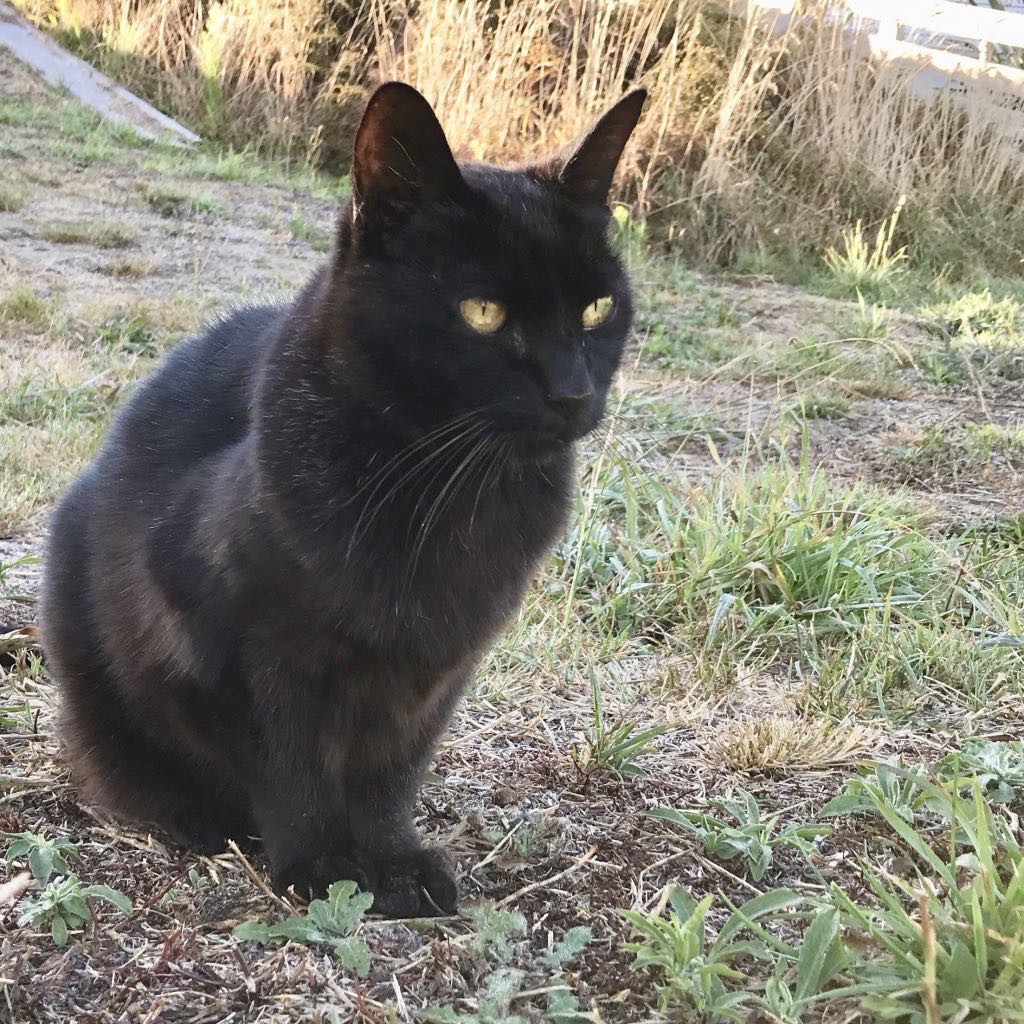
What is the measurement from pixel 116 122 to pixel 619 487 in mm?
4495

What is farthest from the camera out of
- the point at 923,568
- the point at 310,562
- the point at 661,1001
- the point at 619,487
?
the point at 619,487

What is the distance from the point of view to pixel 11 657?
6.05 ft

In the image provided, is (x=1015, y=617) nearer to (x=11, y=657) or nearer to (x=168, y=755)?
(x=168, y=755)

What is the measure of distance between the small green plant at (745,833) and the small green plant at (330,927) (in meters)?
0.45

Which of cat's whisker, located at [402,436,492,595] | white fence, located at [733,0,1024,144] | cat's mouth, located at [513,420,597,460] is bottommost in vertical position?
cat's whisker, located at [402,436,492,595]

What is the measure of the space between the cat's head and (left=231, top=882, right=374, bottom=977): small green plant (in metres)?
0.56

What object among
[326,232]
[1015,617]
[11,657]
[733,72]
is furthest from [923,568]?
[733,72]

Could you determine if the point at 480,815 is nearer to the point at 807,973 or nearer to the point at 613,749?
the point at 613,749

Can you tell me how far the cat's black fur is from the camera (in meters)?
1.26

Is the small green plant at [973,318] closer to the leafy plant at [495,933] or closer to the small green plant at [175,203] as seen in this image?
the small green plant at [175,203]

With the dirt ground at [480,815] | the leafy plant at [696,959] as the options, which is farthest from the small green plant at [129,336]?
the leafy plant at [696,959]

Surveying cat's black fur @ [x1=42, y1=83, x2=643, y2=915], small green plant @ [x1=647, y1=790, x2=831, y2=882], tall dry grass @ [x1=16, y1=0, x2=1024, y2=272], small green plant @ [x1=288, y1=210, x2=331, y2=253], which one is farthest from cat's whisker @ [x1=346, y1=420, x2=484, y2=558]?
tall dry grass @ [x1=16, y1=0, x2=1024, y2=272]

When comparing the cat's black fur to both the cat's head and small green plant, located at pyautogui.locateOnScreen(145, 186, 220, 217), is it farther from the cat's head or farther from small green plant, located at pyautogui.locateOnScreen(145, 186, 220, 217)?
small green plant, located at pyautogui.locateOnScreen(145, 186, 220, 217)

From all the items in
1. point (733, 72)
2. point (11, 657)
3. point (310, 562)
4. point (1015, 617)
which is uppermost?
point (733, 72)
